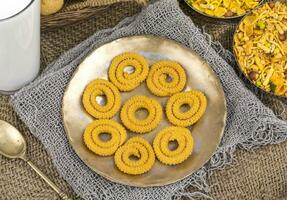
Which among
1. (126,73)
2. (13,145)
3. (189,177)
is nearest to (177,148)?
(189,177)

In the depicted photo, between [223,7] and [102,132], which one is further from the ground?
[223,7]

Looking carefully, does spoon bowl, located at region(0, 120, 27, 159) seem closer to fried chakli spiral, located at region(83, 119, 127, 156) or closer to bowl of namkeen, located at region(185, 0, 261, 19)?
fried chakli spiral, located at region(83, 119, 127, 156)

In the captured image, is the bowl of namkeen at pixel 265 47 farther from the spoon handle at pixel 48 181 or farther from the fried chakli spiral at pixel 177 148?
the spoon handle at pixel 48 181

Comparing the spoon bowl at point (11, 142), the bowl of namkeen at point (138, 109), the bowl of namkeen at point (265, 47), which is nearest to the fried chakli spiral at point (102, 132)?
the bowl of namkeen at point (138, 109)

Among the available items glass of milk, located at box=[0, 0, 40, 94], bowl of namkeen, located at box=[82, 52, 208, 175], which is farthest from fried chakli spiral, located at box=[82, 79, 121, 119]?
glass of milk, located at box=[0, 0, 40, 94]

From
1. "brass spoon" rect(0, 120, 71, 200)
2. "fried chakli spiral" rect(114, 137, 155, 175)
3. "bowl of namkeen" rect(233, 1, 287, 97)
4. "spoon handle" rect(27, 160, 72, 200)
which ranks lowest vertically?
"spoon handle" rect(27, 160, 72, 200)

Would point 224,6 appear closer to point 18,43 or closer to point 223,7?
point 223,7

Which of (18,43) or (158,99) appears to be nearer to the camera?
(18,43)

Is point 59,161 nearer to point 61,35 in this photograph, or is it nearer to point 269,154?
point 61,35
